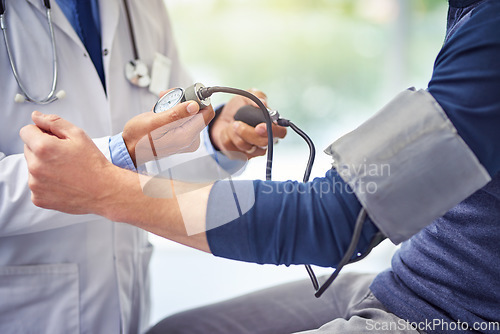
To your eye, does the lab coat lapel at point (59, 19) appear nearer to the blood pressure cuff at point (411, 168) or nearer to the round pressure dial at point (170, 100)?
the round pressure dial at point (170, 100)

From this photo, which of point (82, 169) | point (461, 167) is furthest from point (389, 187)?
point (82, 169)

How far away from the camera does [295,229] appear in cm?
67

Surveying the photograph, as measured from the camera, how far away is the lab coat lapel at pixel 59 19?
3.15ft

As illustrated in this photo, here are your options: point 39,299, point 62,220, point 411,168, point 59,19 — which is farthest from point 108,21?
point 411,168

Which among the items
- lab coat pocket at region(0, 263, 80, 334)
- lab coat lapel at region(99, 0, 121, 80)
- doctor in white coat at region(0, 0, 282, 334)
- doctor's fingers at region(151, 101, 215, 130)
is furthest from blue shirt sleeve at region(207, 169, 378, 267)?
lab coat lapel at region(99, 0, 121, 80)

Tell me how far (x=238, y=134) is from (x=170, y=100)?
25 centimetres

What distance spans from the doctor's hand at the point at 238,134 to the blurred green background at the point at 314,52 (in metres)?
1.34

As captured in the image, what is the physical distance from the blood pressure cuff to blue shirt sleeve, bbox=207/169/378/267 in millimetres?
51

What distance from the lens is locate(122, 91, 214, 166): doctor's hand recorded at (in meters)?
0.77

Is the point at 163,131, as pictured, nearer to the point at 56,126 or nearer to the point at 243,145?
the point at 56,126

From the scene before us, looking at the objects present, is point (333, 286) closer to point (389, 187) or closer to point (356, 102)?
point (389, 187)

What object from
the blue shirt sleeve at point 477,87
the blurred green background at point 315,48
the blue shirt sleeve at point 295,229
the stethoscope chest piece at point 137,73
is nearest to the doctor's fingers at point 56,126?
the blue shirt sleeve at point 295,229

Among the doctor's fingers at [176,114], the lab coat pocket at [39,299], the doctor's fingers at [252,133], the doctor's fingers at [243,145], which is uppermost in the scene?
the doctor's fingers at [176,114]

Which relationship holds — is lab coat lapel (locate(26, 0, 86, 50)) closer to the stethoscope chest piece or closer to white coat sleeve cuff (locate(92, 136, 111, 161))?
the stethoscope chest piece
